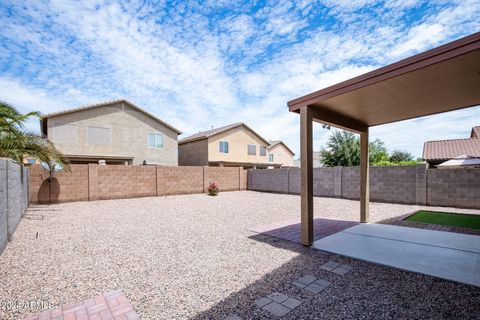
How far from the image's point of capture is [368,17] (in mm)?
6352

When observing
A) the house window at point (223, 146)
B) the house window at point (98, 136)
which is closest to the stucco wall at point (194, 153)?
the house window at point (223, 146)

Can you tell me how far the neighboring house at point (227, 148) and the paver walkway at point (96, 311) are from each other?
21.1 metres

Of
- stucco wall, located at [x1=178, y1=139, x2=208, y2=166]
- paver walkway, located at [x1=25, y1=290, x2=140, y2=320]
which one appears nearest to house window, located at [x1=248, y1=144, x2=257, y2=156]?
stucco wall, located at [x1=178, y1=139, x2=208, y2=166]

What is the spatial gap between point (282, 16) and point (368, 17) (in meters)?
2.38

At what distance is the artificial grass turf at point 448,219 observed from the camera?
21.9 feet

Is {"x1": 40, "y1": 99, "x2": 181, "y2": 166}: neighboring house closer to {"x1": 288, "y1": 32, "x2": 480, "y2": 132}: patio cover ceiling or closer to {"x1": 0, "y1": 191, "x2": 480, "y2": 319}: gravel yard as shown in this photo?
{"x1": 0, "y1": 191, "x2": 480, "y2": 319}: gravel yard

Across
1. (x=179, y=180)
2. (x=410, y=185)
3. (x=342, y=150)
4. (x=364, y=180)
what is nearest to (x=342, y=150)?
→ (x=342, y=150)

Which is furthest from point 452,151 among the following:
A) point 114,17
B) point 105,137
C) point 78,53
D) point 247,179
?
point 105,137

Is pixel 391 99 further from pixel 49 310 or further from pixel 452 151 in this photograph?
pixel 452 151

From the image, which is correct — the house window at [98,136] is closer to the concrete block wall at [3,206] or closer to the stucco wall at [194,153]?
the stucco wall at [194,153]

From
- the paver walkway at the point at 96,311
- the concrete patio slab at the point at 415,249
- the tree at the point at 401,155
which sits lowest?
the concrete patio slab at the point at 415,249

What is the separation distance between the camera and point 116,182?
13414 mm

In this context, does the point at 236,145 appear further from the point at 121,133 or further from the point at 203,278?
the point at 203,278

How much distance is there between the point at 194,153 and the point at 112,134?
28.2ft
